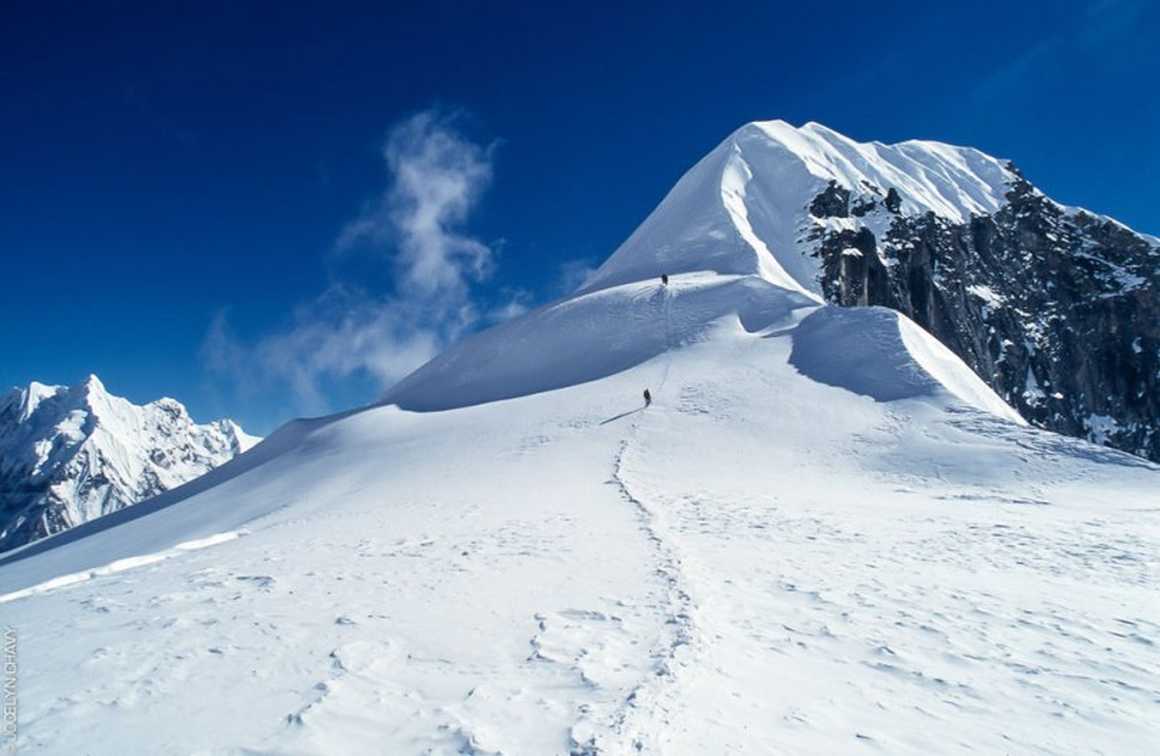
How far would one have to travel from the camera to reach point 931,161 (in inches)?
6033

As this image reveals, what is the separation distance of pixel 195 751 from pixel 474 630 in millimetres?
3485

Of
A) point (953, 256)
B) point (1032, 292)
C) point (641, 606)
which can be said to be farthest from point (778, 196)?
point (641, 606)

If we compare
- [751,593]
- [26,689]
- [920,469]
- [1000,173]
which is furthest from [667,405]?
[1000,173]

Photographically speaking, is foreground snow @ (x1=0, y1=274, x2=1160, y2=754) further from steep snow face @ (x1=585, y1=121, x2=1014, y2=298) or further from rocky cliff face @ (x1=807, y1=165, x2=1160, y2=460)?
rocky cliff face @ (x1=807, y1=165, x2=1160, y2=460)

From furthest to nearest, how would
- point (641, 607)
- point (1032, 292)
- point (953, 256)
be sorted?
point (1032, 292), point (953, 256), point (641, 607)

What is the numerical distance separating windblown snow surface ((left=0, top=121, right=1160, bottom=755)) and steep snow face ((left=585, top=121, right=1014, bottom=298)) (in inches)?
1343

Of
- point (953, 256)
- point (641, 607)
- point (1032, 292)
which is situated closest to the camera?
point (641, 607)

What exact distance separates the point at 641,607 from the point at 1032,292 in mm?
149742

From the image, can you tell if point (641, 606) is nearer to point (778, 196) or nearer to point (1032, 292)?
point (778, 196)

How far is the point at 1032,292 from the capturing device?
126m

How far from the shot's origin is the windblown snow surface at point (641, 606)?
18.9 feet

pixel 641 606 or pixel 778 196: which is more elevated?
pixel 778 196

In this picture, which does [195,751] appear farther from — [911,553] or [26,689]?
[911,553]

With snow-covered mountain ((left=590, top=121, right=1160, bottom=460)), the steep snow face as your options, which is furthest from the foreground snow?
snow-covered mountain ((left=590, top=121, right=1160, bottom=460))
